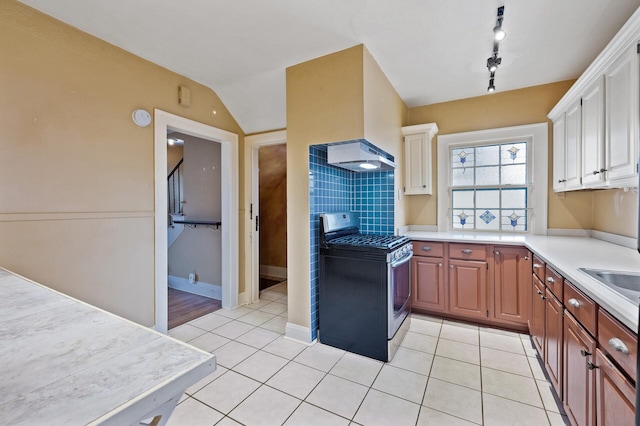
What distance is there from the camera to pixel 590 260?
1.72 m

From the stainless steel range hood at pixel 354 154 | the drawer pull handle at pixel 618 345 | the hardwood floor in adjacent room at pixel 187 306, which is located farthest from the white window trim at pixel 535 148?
the hardwood floor in adjacent room at pixel 187 306

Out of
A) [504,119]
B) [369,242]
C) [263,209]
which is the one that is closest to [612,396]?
[369,242]

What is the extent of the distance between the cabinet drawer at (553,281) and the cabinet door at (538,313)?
13 cm

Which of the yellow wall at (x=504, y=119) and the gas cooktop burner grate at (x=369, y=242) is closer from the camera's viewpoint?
the gas cooktop burner grate at (x=369, y=242)

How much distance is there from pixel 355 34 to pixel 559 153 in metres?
2.28

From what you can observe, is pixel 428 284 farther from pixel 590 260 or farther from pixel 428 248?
pixel 590 260

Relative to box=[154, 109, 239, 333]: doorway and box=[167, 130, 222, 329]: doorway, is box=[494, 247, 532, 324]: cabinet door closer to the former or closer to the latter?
box=[154, 109, 239, 333]: doorway

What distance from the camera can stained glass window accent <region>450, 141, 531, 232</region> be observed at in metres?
A: 3.18

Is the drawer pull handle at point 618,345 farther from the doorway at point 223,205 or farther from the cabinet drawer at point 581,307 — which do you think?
the doorway at point 223,205

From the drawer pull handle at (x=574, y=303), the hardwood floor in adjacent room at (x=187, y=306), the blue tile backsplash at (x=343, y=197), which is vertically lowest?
the hardwood floor in adjacent room at (x=187, y=306)

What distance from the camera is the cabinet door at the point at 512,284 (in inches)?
99.4

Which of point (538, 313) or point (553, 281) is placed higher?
point (553, 281)

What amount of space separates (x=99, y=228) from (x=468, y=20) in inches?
124

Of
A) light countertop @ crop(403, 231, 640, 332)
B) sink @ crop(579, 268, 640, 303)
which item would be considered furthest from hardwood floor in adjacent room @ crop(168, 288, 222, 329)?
sink @ crop(579, 268, 640, 303)
